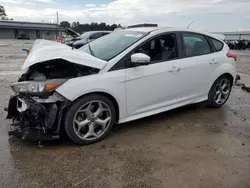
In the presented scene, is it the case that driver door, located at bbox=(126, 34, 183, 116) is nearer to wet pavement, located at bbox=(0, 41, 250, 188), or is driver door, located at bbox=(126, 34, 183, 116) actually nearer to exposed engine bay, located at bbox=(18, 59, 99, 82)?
wet pavement, located at bbox=(0, 41, 250, 188)

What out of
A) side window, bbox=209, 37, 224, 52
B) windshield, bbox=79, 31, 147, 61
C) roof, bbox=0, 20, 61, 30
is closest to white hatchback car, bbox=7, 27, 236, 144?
windshield, bbox=79, 31, 147, 61

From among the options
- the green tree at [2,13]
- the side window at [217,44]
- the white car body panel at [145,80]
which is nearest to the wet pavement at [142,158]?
the white car body panel at [145,80]

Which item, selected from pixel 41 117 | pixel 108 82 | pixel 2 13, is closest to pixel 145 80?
pixel 108 82

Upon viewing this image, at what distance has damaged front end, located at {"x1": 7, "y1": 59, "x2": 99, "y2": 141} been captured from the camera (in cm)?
296

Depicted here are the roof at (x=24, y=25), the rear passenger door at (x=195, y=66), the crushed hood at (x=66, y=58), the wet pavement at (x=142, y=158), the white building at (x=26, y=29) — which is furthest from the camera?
the white building at (x=26, y=29)

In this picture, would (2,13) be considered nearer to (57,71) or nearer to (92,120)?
(57,71)

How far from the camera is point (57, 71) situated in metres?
3.41

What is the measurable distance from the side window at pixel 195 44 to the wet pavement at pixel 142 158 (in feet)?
4.24

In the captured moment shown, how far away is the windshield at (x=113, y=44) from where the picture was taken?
11.8 feet

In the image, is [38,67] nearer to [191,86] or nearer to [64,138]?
[64,138]

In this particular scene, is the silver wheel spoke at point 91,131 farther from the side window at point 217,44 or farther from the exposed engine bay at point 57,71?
the side window at point 217,44

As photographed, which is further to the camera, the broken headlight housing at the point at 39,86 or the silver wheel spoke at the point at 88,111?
the silver wheel spoke at the point at 88,111

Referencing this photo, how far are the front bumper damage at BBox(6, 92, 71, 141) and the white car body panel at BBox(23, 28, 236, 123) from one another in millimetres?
186

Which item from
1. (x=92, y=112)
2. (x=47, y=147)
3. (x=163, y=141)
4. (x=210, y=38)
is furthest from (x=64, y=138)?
(x=210, y=38)
